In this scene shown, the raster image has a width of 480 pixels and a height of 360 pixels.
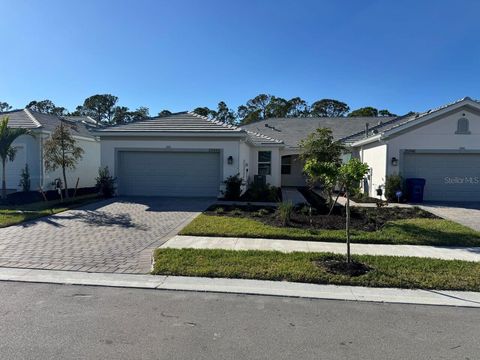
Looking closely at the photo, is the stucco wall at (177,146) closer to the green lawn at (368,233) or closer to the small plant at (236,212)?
the small plant at (236,212)

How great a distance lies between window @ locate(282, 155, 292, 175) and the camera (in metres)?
24.8

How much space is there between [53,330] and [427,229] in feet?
28.6

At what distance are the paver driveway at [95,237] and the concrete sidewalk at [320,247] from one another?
84 cm

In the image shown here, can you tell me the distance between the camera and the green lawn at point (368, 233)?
7.69 metres

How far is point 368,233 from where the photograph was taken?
326 inches

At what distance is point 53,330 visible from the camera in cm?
364

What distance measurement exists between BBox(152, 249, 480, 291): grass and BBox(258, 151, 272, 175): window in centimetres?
1408

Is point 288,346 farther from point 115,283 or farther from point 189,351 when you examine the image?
point 115,283

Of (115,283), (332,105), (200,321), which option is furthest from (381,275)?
(332,105)

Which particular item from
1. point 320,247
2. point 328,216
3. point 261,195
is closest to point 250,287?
point 320,247

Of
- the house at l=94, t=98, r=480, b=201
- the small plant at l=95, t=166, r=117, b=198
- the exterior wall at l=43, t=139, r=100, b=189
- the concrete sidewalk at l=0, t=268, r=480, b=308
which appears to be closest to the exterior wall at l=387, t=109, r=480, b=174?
the house at l=94, t=98, r=480, b=201

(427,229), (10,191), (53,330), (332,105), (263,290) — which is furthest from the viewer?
(332,105)

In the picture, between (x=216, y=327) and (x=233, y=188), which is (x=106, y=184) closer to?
(x=233, y=188)

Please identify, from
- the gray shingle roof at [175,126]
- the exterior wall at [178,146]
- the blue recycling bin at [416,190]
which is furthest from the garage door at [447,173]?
the gray shingle roof at [175,126]
